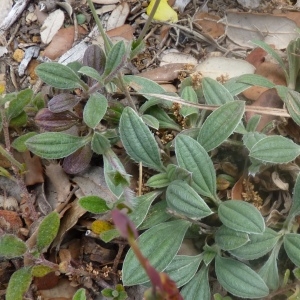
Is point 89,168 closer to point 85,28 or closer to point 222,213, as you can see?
point 222,213

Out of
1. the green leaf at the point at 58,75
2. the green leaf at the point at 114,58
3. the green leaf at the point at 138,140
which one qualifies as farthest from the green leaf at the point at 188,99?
the green leaf at the point at 58,75

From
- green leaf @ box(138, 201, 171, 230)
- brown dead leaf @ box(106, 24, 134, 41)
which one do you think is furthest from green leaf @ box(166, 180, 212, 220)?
brown dead leaf @ box(106, 24, 134, 41)

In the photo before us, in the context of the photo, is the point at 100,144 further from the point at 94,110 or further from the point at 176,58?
the point at 176,58

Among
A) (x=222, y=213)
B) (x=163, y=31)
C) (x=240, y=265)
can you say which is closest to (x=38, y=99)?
(x=163, y=31)

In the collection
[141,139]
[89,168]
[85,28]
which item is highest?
[85,28]

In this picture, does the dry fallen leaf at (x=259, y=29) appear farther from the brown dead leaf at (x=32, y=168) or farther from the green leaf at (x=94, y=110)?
the brown dead leaf at (x=32, y=168)
